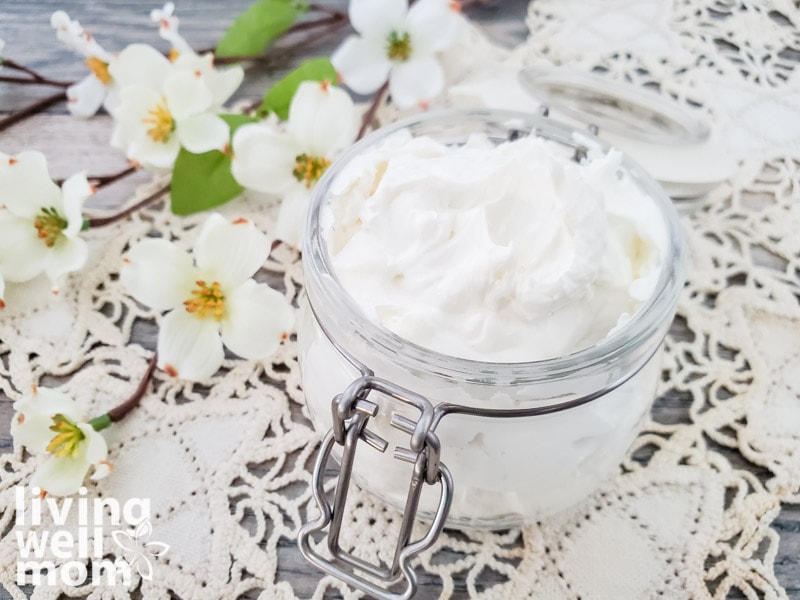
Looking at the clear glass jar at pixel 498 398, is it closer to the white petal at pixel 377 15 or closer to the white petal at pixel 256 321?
the white petal at pixel 256 321

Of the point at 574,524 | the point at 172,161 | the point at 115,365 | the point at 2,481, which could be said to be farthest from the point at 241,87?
the point at 574,524

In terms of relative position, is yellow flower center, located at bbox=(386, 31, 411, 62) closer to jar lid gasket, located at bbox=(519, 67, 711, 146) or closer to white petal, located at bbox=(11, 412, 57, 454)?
jar lid gasket, located at bbox=(519, 67, 711, 146)

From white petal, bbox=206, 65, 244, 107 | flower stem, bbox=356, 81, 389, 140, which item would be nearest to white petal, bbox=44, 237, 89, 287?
white petal, bbox=206, 65, 244, 107

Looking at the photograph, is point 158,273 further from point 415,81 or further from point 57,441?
point 415,81

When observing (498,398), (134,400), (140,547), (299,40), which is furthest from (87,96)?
(498,398)

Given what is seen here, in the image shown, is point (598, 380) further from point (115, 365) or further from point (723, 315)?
point (115, 365)

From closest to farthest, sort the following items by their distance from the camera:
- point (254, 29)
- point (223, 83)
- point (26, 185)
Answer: point (26, 185) < point (223, 83) < point (254, 29)

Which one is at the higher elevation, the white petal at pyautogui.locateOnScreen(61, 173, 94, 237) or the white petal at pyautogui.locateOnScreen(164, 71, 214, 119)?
the white petal at pyautogui.locateOnScreen(164, 71, 214, 119)
